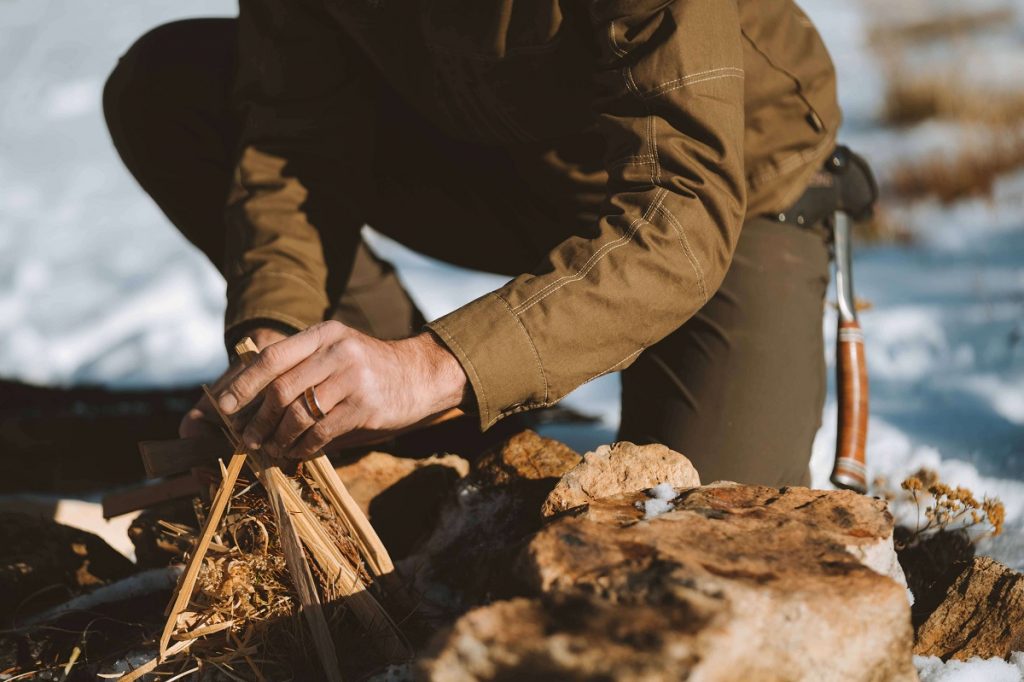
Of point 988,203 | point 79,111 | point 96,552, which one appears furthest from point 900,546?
point 79,111

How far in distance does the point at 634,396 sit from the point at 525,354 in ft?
2.89

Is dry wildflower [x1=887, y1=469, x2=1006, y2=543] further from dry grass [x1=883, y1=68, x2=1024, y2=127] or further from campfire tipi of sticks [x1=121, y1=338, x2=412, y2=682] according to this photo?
dry grass [x1=883, y1=68, x2=1024, y2=127]

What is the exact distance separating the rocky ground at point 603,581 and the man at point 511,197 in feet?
0.80

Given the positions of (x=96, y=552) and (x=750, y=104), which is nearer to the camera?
(x=750, y=104)

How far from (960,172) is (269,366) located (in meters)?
4.95

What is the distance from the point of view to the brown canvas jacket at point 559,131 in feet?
5.01

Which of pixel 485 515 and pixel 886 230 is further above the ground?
pixel 485 515

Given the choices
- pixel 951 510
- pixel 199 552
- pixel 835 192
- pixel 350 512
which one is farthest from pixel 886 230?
pixel 199 552

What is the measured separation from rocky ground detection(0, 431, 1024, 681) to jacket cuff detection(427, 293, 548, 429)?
18 centimetres

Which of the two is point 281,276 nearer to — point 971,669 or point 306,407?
point 306,407

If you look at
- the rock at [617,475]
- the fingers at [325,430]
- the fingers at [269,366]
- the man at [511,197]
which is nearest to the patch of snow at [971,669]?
the rock at [617,475]

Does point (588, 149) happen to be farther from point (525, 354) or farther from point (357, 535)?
point (357, 535)

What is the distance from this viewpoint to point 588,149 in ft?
6.70

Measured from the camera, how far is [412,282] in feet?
15.0
